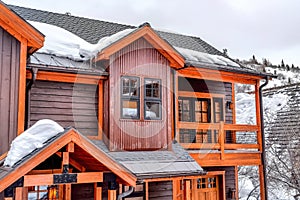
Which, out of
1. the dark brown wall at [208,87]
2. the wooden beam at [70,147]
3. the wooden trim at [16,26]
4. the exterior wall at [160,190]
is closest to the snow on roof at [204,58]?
the dark brown wall at [208,87]

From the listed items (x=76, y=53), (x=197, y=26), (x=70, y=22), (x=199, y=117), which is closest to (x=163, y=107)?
(x=76, y=53)

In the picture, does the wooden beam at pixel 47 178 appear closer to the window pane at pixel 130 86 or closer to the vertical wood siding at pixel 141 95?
the vertical wood siding at pixel 141 95

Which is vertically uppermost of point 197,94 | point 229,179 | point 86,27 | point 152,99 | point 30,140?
point 86,27

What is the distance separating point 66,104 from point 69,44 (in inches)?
68.6

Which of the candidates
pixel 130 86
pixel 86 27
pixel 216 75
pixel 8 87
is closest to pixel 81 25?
pixel 86 27

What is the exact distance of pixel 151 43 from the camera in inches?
332

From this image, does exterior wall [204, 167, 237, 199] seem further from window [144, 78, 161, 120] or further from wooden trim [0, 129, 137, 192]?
wooden trim [0, 129, 137, 192]

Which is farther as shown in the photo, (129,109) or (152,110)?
(152,110)

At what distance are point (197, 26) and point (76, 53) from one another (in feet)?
60.8

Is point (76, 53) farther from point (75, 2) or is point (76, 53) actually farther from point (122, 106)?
point (75, 2)

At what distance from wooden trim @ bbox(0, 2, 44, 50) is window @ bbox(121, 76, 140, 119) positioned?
2341 millimetres

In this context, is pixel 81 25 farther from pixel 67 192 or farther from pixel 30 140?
pixel 30 140

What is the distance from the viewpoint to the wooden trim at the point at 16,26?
6324 millimetres

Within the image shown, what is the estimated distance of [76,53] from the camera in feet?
27.5
